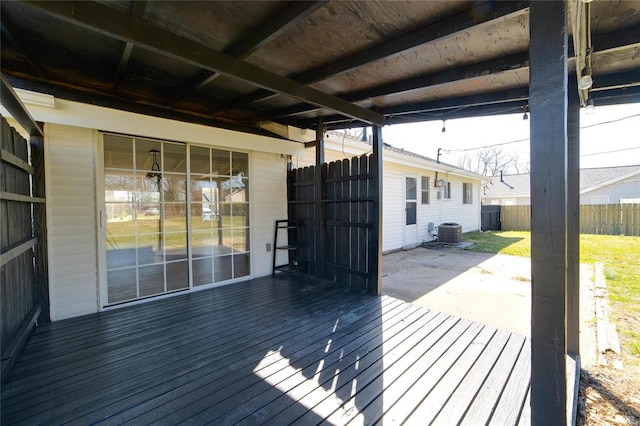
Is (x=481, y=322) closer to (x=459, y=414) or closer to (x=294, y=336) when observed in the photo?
(x=459, y=414)

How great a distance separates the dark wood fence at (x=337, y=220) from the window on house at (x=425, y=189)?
5310mm

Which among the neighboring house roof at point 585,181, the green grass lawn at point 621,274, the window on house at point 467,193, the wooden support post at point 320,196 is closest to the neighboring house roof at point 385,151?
the wooden support post at point 320,196

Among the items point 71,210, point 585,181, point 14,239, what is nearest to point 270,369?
point 14,239

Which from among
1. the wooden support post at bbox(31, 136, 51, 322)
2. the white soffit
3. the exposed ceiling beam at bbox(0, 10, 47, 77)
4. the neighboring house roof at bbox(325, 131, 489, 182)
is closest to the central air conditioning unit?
the neighboring house roof at bbox(325, 131, 489, 182)

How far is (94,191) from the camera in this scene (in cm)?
315

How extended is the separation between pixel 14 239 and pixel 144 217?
1.47m

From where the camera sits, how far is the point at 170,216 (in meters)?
3.82

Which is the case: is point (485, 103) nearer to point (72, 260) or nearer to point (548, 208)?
point (548, 208)

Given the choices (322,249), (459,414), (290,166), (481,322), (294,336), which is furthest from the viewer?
(290,166)

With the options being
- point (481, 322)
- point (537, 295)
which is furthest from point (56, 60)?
point (481, 322)

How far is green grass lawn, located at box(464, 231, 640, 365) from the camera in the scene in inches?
109

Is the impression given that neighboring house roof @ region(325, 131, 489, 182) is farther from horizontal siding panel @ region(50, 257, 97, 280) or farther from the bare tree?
the bare tree

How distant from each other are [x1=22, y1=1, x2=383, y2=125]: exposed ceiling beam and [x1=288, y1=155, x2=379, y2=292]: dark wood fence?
1.50 meters

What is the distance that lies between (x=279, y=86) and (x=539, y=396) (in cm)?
285
